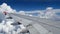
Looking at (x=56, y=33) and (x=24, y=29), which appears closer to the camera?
(x=56, y=33)

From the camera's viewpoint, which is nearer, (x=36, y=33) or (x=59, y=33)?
(x=59, y=33)

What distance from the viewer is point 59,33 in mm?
4922

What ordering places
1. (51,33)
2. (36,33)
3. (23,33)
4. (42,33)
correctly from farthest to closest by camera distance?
(23,33) → (36,33) → (42,33) → (51,33)

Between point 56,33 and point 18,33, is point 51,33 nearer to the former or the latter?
point 56,33

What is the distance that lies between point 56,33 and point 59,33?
9cm

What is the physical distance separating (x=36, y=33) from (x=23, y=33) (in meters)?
1.16

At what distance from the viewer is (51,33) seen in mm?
4910

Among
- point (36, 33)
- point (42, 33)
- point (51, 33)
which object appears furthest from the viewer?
point (36, 33)

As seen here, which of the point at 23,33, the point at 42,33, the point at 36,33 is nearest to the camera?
the point at 42,33

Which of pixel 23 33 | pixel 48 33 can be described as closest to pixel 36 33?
pixel 48 33

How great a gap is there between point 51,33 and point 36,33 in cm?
88

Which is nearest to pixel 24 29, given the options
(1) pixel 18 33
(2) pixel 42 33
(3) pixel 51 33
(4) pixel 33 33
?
(1) pixel 18 33

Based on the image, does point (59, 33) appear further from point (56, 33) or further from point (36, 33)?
point (36, 33)

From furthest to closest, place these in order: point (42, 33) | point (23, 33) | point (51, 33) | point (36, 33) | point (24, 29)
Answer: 1. point (24, 29)
2. point (23, 33)
3. point (36, 33)
4. point (42, 33)
5. point (51, 33)
